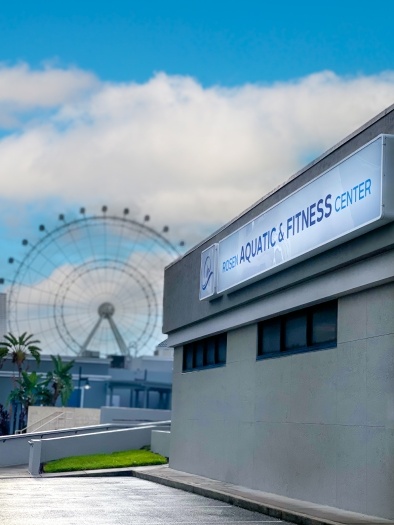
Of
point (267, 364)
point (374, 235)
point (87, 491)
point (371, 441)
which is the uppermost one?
point (374, 235)

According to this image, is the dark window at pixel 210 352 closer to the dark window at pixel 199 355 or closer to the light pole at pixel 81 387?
the dark window at pixel 199 355

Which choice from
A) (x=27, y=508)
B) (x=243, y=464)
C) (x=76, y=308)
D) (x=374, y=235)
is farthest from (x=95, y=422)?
(x=374, y=235)

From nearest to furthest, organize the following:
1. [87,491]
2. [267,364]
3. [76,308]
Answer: [267,364]
[87,491]
[76,308]

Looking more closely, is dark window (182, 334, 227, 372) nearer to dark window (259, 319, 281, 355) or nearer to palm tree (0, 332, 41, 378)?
dark window (259, 319, 281, 355)

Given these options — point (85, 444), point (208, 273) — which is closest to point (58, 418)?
point (85, 444)

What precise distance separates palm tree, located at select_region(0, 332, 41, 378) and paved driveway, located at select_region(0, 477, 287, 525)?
5480cm

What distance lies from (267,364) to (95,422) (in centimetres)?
3997

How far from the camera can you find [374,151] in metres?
15.6

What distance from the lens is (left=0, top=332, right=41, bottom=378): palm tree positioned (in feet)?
263

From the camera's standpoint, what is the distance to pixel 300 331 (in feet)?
65.6

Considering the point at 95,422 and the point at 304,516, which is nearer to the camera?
the point at 304,516

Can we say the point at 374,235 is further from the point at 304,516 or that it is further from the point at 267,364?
the point at 267,364

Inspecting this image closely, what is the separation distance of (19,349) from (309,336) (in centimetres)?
6494

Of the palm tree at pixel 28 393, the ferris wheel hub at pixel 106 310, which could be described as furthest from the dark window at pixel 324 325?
the ferris wheel hub at pixel 106 310
